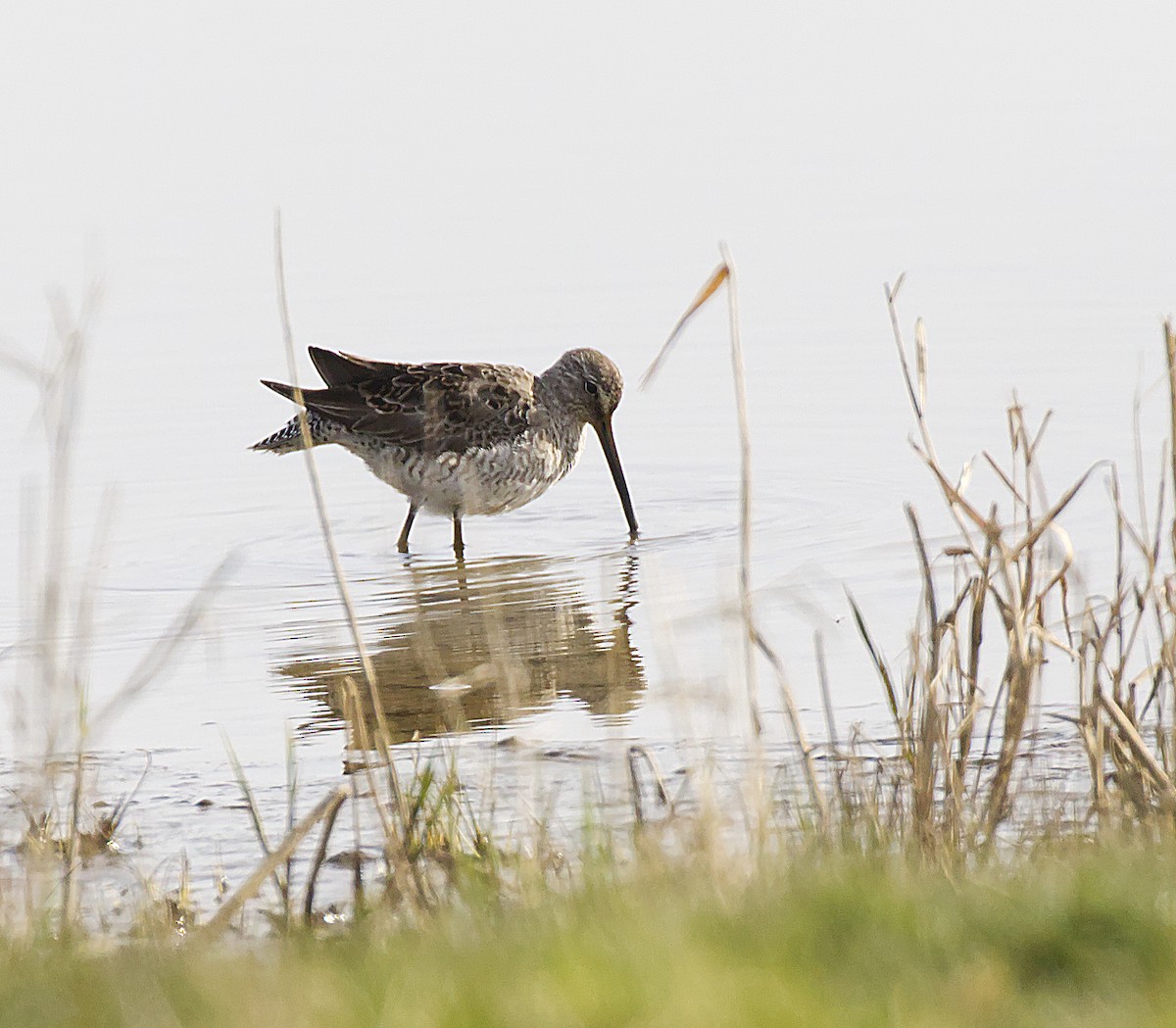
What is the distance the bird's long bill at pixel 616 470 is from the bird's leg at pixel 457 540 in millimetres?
967

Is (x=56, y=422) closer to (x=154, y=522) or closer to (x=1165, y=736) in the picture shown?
(x=1165, y=736)

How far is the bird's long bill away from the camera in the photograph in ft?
34.9

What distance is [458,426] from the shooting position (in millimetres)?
11266

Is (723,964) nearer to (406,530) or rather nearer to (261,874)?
(261,874)

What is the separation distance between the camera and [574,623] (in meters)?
8.89

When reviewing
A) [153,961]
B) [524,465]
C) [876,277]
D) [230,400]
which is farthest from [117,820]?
[876,277]

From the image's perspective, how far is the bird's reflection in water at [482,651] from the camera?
750 centimetres

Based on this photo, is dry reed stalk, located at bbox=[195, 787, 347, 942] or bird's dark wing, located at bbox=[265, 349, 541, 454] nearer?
dry reed stalk, located at bbox=[195, 787, 347, 942]

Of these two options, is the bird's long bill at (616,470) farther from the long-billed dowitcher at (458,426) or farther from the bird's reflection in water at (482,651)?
the bird's reflection in water at (482,651)

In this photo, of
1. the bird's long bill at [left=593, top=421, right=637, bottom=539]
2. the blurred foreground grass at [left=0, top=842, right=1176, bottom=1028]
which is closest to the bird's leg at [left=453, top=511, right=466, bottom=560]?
the bird's long bill at [left=593, top=421, right=637, bottom=539]

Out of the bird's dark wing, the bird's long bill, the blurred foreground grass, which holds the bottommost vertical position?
the blurred foreground grass

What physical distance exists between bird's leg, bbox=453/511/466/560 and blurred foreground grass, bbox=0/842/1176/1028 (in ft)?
22.8

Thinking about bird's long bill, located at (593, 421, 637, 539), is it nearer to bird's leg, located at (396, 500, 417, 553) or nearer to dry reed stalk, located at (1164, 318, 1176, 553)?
bird's leg, located at (396, 500, 417, 553)

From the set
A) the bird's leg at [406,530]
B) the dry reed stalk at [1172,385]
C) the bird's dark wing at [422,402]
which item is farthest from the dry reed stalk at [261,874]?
the bird's dark wing at [422,402]
